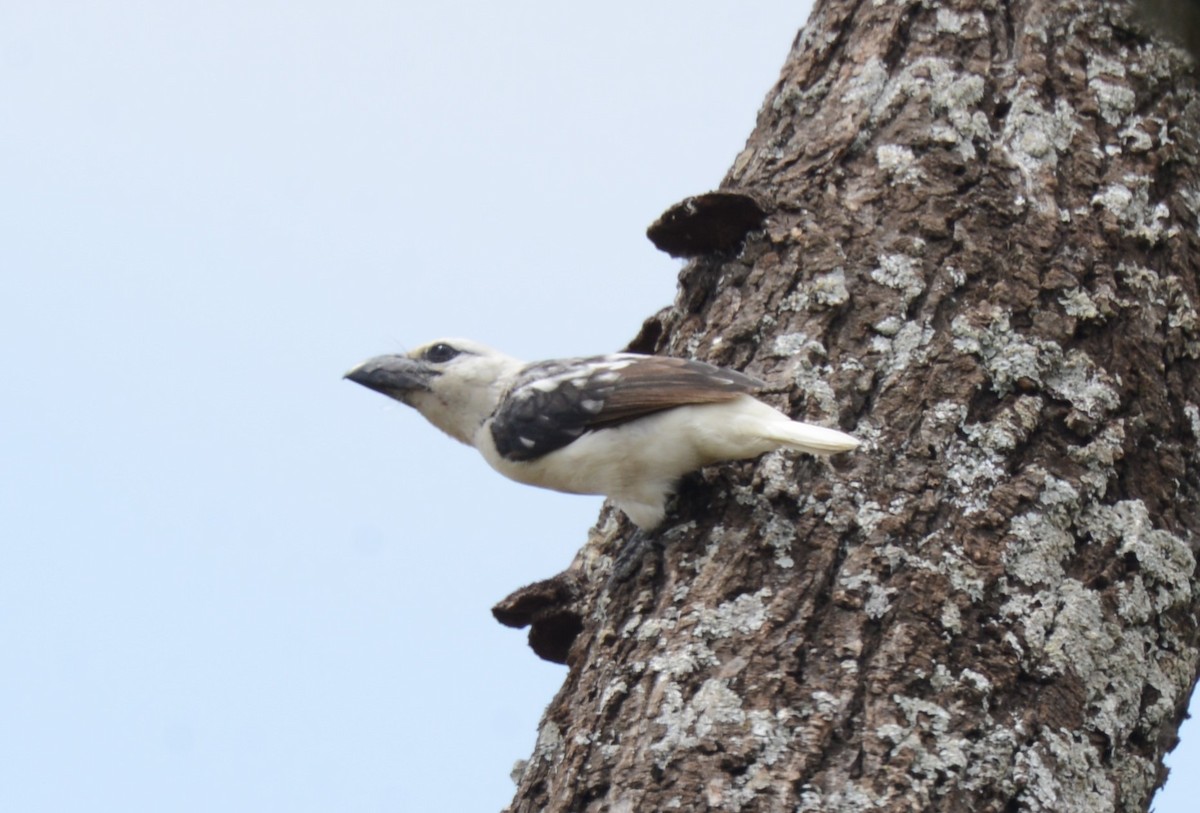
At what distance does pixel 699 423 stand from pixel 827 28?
175 cm

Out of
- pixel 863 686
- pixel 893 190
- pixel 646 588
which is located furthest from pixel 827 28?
pixel 863 686

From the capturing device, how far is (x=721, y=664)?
10.2 ft

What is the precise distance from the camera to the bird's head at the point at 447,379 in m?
4.63

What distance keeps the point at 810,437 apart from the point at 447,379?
1.67 m

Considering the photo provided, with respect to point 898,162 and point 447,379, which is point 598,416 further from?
point 898,162

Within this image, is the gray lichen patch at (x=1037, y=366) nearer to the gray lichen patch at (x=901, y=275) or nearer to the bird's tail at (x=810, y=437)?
the gray lichen patch at (x=901, y=275)

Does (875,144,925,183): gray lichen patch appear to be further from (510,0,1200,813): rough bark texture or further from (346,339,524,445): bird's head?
(346,339,524,445): bird's head

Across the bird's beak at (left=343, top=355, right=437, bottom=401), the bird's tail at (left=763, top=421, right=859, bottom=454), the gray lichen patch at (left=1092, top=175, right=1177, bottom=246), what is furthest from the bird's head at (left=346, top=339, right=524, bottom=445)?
the gray lichen patch at (left=1092, top=175, right=1177, bottom=246)

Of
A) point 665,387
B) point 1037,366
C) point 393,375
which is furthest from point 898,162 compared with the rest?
point 393,375

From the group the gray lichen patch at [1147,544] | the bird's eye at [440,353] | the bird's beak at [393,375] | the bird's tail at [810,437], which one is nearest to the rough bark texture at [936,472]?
the gray lichen patch at [1147,544]

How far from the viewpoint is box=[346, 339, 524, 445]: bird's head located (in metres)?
4.63

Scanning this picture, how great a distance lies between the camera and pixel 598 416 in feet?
13.3

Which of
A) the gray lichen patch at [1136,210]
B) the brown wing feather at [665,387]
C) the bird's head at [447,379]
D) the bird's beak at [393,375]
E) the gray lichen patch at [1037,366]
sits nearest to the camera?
the gray lichen patch at [1037,366]

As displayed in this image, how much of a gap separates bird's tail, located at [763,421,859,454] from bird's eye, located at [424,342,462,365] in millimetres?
1612
